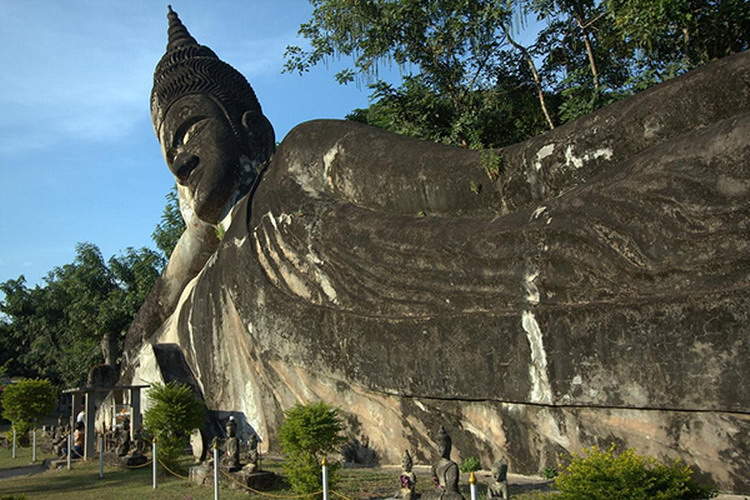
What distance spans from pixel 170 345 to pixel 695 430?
7922mm

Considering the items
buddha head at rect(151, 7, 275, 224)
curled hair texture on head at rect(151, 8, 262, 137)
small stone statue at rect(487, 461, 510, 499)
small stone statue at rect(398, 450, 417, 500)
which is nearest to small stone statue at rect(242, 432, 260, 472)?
small stone statue at rect(398, 450, 417, 500)

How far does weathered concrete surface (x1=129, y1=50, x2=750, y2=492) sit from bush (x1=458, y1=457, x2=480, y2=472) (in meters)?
0.14

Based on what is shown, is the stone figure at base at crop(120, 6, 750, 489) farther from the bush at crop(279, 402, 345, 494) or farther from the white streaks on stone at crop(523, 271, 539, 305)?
the bush at crop(279, 402, 345, 494)

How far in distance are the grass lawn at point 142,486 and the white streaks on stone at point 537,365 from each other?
2.54 ft

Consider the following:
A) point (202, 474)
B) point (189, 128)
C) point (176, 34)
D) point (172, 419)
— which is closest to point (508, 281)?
point (202, 474)

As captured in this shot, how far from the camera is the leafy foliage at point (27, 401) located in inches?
513

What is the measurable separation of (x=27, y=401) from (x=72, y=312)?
1022 cm

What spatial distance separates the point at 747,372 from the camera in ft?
15.3

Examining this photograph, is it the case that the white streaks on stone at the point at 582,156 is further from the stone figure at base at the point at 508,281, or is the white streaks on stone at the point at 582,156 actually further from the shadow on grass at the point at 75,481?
the shadow on grass at the point at 75,481

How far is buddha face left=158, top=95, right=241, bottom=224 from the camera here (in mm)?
11297

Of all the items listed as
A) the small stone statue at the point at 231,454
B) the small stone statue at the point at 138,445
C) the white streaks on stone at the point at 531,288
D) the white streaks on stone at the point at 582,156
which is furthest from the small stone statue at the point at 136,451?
the white streaks on stone at the point at 582,156

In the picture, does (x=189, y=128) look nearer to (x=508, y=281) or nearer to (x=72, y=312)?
(x=508, y=281)

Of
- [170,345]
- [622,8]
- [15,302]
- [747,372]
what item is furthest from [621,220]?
[15,302]

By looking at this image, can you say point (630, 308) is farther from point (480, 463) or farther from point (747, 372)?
point (480, 463)
